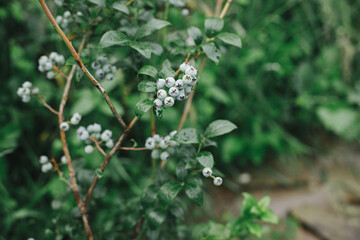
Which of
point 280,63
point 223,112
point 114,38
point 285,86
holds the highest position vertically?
point 114,38

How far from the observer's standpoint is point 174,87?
22.3 inches

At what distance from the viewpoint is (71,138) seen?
4.83 feet

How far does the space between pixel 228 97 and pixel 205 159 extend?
1.23m

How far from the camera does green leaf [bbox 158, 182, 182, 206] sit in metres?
0.69

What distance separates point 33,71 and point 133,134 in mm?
676

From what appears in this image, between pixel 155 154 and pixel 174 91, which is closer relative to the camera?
pixel 174 91

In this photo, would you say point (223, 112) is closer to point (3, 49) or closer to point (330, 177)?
point (330, 177)

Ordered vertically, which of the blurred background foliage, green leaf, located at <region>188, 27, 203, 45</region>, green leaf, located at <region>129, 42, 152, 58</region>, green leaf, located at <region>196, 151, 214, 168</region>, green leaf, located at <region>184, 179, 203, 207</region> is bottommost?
the blurred background foliage

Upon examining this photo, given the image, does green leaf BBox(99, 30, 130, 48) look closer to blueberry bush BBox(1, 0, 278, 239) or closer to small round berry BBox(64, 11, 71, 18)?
blueberry bush BBox(1, 0, 278, 239)

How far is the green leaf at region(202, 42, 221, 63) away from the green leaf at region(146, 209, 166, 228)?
1.39ft

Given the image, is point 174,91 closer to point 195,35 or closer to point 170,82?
point 170,82

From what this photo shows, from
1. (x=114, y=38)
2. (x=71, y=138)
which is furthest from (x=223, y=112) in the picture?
(x=114, y=38)

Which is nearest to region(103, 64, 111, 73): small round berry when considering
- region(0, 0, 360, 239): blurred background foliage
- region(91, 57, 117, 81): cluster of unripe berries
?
region(91, 57, 117, 81): cluster of unripe berries

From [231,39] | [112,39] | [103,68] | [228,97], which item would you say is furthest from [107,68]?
[228,97]
